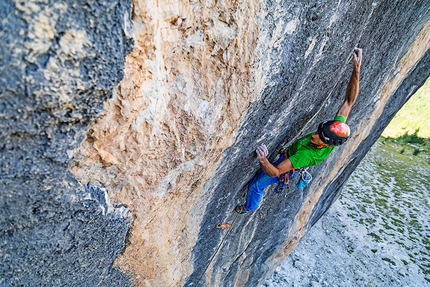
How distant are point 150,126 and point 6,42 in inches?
35.0

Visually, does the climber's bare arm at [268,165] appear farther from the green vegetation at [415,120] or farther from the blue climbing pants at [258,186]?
the green vegetation at [415,120]

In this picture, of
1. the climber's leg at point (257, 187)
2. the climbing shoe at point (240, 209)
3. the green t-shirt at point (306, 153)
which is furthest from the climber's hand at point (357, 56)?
the climbing shoe at point (240, 209)

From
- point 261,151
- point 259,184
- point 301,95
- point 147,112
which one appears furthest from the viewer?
point 259,184

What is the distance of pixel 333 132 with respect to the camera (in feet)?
9.32

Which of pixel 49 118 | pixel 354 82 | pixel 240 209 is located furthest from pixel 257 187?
pixel 49 118

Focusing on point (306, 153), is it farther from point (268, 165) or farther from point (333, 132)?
point (268, 165)

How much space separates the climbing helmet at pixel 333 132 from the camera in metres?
2.84

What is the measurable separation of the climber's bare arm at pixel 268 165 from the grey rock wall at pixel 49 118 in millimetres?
1593

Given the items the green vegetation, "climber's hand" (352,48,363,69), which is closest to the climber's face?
"climber's hand" (352,48,363,69)

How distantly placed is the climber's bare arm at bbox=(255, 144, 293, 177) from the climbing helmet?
47 centimetres

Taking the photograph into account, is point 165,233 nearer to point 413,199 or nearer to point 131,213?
point 131,213

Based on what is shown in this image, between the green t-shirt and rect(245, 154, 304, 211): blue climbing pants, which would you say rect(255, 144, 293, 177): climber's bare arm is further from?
rect(245, 154, 304, 211): blue climbing pants

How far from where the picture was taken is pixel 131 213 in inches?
83.5

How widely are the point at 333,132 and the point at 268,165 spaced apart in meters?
0.76
